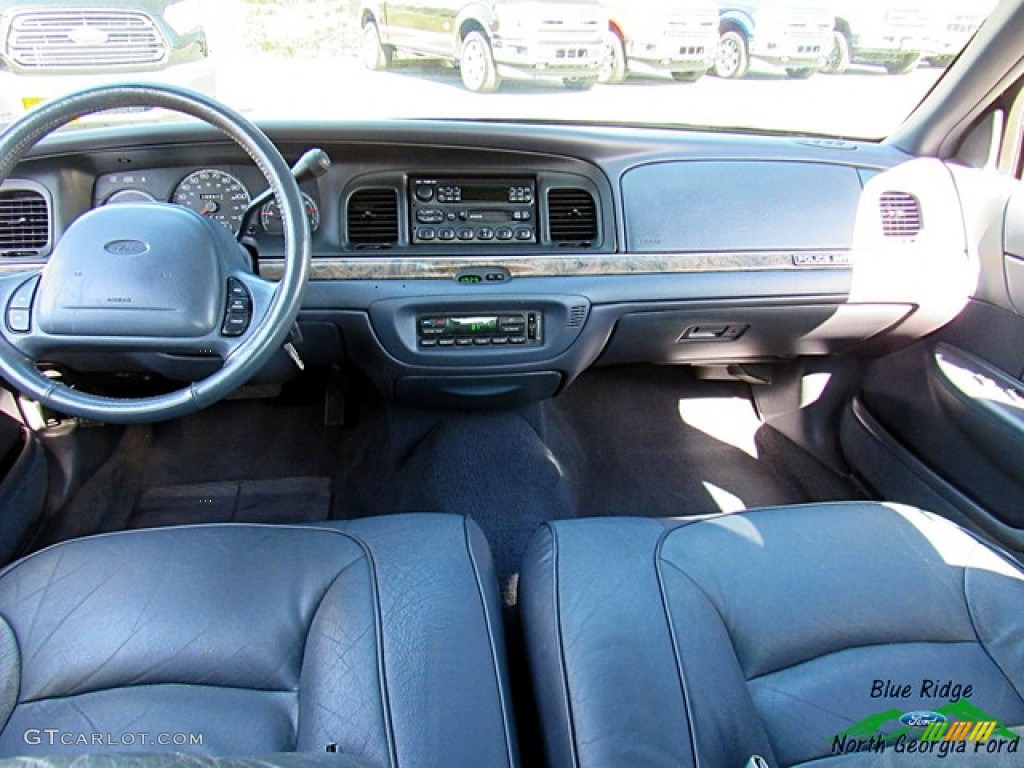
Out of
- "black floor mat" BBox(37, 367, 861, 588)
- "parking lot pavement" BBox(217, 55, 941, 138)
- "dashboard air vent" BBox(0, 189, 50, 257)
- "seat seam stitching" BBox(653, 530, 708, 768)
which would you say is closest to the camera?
"seat seam stitching" BBox(653, 530, 708, 768)

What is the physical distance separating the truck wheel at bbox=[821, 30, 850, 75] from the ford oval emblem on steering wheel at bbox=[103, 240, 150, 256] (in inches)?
69.3

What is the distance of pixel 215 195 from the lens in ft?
5.68

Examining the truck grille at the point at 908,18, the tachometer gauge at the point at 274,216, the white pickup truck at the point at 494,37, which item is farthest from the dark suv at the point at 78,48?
the truck grille at the point at 908,18

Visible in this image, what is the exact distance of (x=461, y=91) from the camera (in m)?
1.91

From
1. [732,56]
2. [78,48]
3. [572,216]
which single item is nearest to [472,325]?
[572,216]

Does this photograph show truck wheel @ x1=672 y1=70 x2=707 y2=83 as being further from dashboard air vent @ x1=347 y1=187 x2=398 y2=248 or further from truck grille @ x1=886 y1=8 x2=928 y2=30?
dashboard air vent @ x1=347 y1=187 x2=398 y2=248

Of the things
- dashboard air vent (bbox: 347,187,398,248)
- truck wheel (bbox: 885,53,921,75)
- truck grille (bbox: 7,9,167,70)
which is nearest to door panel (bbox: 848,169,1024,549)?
truck wheel (bbox: 885,53,921,75)

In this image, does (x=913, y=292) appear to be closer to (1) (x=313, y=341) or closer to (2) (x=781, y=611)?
(2) (x=781, y=611)

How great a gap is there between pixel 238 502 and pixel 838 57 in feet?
7.21

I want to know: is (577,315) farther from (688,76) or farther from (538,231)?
(688,76)

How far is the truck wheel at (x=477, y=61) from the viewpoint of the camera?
6.11ft

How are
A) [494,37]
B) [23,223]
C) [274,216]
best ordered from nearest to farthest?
[23,223], [274,216], [494,37]

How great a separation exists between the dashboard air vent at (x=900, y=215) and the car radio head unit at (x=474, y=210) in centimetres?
96

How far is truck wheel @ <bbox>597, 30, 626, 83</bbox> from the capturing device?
72.1 inches
